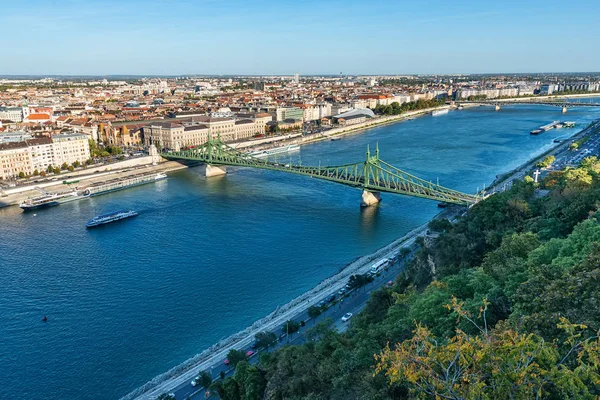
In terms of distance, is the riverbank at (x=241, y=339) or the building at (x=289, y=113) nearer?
the riverbank at (x=241, y=339)

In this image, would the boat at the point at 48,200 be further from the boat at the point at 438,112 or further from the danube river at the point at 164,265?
the boat at the point at 438,112

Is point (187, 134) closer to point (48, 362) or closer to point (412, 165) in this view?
point (412, 165)

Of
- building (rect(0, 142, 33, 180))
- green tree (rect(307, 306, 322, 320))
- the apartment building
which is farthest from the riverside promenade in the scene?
building (rect(0, 142, 33, 180))

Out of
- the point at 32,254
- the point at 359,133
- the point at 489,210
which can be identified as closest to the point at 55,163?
the point at 32,254

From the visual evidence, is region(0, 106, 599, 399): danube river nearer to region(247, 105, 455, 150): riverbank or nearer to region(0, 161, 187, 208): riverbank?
region(0, 161, 187, 208): riverbank

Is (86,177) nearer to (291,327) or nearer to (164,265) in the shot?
(164,265)

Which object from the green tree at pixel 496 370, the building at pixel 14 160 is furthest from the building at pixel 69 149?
the green tree at pixel 496 370
